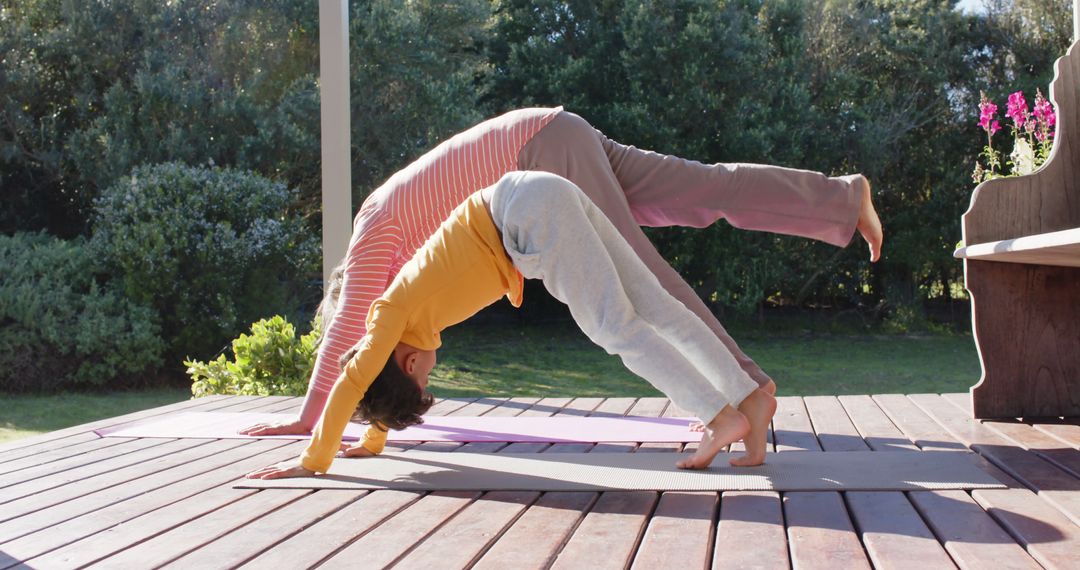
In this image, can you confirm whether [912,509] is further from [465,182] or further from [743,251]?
[743,251]

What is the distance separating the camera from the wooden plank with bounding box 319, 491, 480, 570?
1.63m

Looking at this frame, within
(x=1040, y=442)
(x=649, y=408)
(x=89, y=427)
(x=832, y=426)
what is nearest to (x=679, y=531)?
(x=1040, y=442)

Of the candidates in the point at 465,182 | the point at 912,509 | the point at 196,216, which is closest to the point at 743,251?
the point at 196,216

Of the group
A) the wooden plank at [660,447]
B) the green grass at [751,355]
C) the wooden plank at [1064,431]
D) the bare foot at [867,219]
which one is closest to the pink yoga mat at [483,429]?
the wooden plank at [660,447]

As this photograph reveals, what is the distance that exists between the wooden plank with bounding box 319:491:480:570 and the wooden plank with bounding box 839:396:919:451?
1132 mm

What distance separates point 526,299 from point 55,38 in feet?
15.8

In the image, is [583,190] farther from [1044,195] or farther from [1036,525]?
[1044,195]

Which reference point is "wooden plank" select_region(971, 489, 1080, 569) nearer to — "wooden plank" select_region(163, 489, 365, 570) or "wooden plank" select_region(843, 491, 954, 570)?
"wooden plank" select_region(843, 491, 954, 570)

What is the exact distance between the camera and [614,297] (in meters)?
2.10

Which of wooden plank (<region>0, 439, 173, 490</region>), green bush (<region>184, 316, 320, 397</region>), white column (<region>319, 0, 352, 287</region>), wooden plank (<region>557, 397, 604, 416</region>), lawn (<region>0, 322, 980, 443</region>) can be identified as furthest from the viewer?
lawn (<region>0, 322, 980, 443</region>)

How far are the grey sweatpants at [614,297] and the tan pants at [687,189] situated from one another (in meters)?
0.35

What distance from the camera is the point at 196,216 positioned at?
7793mm

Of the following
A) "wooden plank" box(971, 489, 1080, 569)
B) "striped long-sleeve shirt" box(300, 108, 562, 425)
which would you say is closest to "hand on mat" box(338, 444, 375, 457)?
"striped long-sleeve shirt" box(300, 108, 562, 425)

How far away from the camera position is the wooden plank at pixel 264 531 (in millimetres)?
1657
